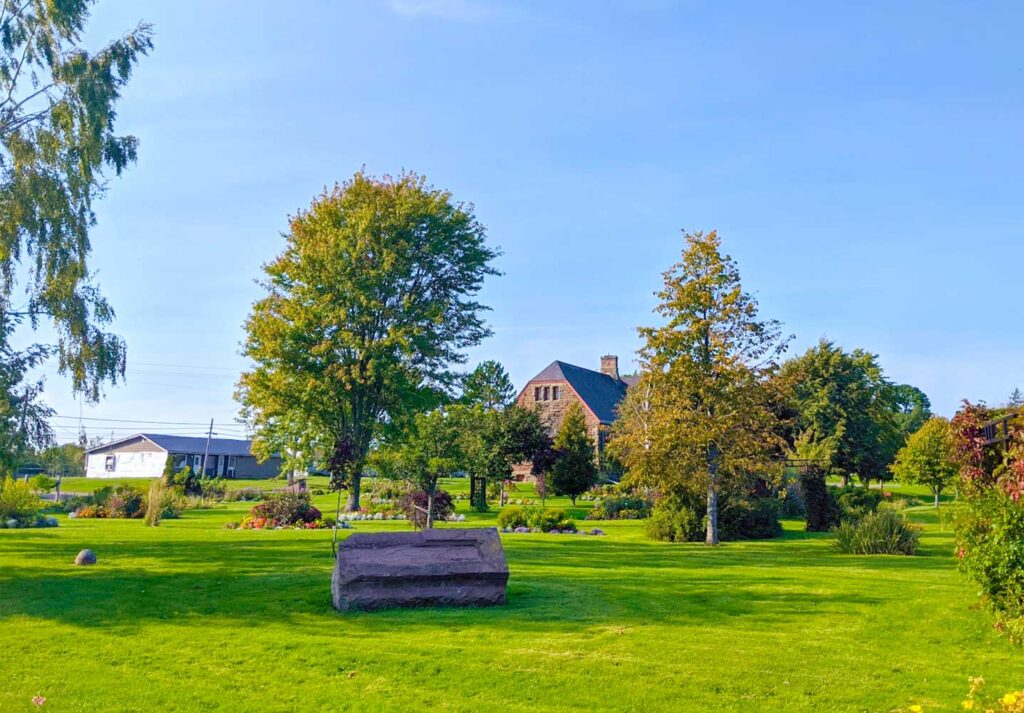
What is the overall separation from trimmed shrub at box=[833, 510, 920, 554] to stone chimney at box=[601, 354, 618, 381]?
5754cm

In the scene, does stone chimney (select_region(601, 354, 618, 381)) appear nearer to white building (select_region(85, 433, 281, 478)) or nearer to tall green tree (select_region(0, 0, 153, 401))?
white building (select_region(85, 433, 281, 478))

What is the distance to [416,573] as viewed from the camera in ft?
36.5

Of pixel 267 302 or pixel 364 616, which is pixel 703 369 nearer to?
pixel 364 616

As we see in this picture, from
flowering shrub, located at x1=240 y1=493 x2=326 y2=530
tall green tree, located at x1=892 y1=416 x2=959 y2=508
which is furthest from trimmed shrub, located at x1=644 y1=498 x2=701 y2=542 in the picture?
tall green tree, located at x1=892 y1=416 x2=959 y2=508

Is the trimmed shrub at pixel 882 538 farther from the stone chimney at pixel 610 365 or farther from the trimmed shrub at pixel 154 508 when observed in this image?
the stone chimney at pixel 610 365

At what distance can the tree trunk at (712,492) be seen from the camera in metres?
22.9

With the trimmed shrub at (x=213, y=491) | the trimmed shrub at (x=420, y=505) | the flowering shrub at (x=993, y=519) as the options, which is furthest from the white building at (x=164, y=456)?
the flowering shrub at (x=993, y=519)

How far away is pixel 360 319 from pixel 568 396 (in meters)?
34.6

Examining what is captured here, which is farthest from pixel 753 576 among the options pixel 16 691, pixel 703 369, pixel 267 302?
pixel 267 302

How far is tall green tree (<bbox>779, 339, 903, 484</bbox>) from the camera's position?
48594mm

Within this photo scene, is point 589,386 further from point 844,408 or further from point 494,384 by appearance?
point 844,408

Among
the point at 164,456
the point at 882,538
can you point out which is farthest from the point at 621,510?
the point at 164,456

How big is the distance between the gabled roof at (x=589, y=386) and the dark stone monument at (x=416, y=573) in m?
53.5

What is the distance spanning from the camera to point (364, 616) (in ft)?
35.0
